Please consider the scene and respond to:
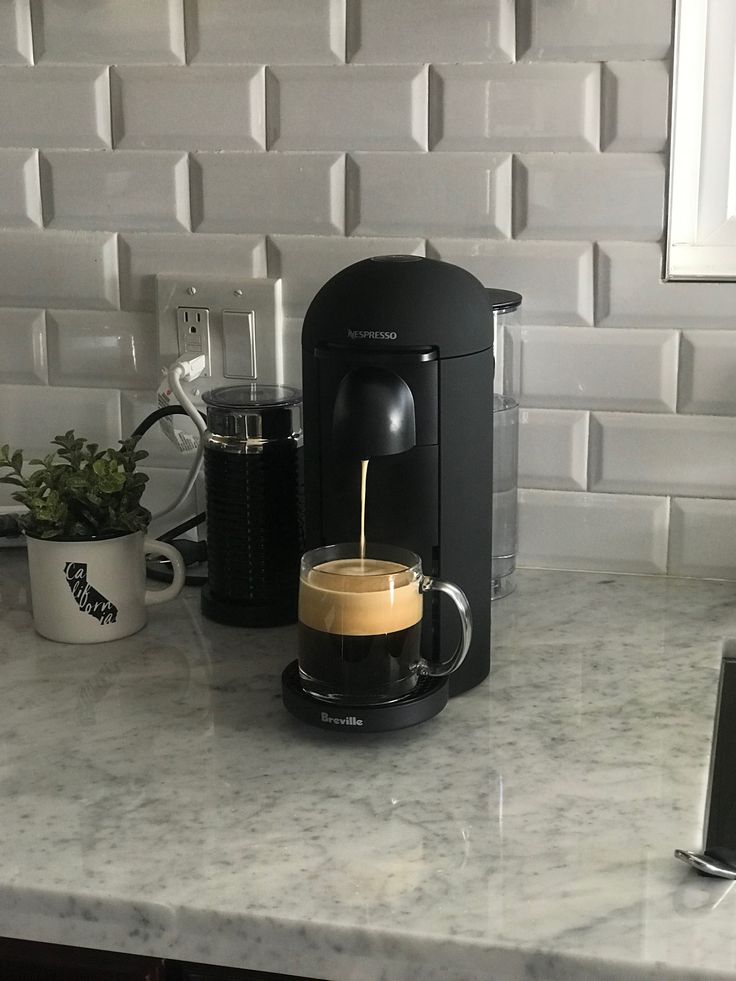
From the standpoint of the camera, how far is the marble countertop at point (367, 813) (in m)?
0.73

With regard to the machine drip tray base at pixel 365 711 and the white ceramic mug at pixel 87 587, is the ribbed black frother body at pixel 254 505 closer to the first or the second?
the white ceramic mug at pixel 87 587

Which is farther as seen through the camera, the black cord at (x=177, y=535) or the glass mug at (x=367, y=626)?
the black cord at (x=177, y=535)

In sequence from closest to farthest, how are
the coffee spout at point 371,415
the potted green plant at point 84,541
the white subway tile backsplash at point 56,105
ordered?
the coffee spout at point 371,415, the potted green plant at point 84,541, the white subway tile backsplash at point 56,105

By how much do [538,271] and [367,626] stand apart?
0.49 metres

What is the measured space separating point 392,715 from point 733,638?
15.4 inches

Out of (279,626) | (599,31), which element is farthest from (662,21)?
(279,626)

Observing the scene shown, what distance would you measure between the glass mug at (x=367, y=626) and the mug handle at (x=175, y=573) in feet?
0.83

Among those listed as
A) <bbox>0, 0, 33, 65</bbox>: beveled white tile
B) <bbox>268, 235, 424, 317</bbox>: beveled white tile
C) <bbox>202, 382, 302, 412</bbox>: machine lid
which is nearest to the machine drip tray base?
<bbox>202, 382, 302, 412</bbox>: machine lid

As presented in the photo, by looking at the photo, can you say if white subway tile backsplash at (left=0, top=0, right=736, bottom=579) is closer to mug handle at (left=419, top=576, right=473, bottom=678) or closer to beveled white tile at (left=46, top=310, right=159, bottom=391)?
beveled white tile at (left=46, top=310, right=159, bottom=391)

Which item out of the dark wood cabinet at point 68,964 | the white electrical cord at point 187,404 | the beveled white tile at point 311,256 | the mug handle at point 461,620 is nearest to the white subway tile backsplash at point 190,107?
the beveled white tile at point 311,256

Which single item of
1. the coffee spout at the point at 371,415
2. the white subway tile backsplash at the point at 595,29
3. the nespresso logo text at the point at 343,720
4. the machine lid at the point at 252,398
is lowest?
the nespresso logo text at the point at 343,720

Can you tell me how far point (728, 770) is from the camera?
3.59 feet

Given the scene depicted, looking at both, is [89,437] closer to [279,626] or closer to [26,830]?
[279,626]

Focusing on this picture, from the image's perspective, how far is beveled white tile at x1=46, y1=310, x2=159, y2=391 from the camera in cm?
139
